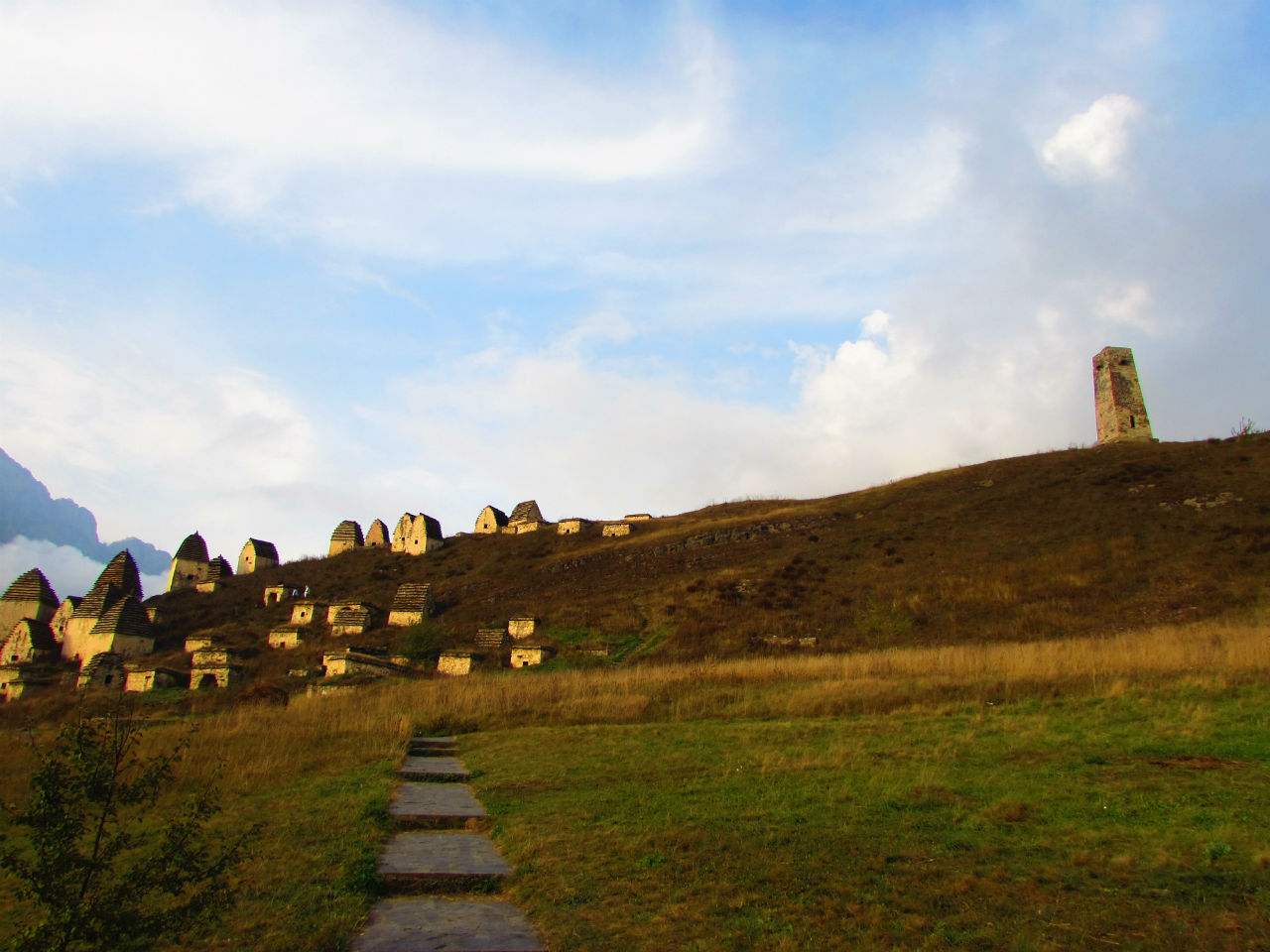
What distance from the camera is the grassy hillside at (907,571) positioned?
1316 inches

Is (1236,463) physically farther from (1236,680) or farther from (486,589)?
(486,589)

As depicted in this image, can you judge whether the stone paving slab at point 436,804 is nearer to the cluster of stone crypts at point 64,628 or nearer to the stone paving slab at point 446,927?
the stone paving slab at point 446,927

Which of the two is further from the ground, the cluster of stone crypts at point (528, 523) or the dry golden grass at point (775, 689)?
the cluster of stone crypts at point (528, 523)

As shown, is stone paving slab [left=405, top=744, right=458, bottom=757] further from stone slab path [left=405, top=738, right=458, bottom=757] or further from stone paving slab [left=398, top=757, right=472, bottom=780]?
stone paving slab [left=398, top=757, right=472, bottom=780]

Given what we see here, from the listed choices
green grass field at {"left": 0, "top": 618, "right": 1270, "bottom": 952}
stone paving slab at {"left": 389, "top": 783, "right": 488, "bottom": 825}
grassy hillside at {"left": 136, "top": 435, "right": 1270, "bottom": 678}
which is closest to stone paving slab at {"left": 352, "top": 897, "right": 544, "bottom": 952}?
green grass field at {"left": 0, "top": 618, "right": 1270, "bottom": 952}

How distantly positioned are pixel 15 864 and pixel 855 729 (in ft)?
40.5

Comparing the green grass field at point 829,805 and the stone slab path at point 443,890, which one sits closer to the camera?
the stone slab path at point 443,890

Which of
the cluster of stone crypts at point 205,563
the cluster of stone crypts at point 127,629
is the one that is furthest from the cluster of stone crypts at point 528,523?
the cluster of stone crypts at point 205,563

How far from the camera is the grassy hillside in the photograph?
3344cm

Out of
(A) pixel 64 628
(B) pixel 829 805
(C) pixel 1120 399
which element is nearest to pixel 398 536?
(A) pixel 64 628

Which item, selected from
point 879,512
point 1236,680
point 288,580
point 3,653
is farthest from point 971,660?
point 288,580

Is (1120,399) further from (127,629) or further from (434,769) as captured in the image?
(127,629)

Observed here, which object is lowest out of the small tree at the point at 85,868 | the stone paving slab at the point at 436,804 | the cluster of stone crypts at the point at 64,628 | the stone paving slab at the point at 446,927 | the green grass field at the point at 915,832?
the green grass field at the point at 915,832

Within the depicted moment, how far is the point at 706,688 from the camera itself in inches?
774
